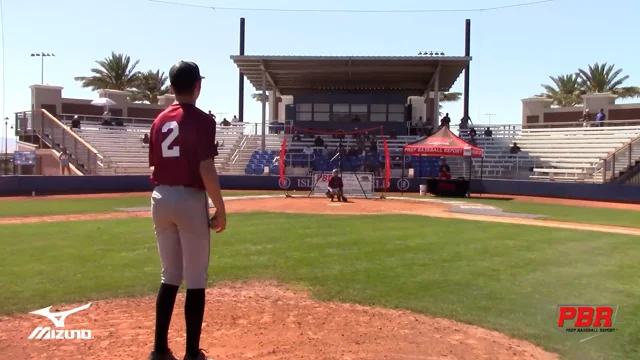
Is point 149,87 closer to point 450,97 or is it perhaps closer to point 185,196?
point 450,97

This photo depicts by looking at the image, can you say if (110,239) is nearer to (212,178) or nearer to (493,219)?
(212,178)

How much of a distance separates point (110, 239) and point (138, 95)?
5179cm

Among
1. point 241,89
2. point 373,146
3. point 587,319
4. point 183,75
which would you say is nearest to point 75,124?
point 241,89

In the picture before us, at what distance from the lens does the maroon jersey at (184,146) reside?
4254mm

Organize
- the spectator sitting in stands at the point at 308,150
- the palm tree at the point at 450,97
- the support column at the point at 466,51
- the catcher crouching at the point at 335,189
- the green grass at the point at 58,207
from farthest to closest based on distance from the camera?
1. the palm tree at the point at 450,97
2. the support column at the point at 466,51
3. the spectator sitting in stands at the point at 308,150
4. the catcher crouching at the point at 335,189
5. the green grass at the point at 58,207

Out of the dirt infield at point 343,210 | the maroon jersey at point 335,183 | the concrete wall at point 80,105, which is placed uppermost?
the concrete wall at point 80,105

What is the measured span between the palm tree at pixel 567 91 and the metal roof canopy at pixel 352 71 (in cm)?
1607

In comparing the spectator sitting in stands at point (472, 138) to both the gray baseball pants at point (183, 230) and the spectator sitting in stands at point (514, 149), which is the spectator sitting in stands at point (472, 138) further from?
the gray baseball pants at point (183, 230)

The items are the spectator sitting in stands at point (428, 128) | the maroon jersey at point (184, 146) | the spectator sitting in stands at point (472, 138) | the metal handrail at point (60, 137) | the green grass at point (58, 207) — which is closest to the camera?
the maroon jersey at point (184, 146)

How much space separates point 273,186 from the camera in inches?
1368

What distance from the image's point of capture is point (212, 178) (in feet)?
13.9

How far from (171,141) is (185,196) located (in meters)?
0.43

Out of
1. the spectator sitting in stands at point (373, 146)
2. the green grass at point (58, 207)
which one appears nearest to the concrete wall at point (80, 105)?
the green grass at point (58, 207)

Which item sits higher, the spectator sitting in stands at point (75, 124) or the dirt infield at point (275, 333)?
the spectator sitting in stands at point (75, 124)
